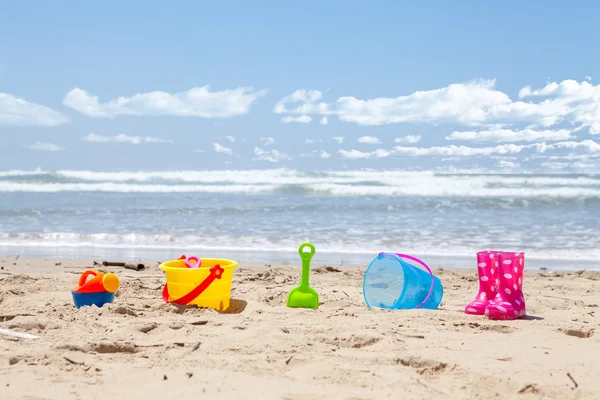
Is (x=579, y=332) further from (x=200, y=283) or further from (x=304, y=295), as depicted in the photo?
(x=200, y=283)

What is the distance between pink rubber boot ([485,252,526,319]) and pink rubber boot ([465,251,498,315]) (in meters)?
0.04

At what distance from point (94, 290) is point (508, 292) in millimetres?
2801

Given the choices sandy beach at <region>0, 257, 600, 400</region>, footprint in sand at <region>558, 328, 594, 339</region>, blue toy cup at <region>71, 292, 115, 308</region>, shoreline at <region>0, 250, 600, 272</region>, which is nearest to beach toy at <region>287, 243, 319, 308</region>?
sandy beach at <region>0, 257, 600, 400</region>

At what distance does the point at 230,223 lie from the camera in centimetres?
1112

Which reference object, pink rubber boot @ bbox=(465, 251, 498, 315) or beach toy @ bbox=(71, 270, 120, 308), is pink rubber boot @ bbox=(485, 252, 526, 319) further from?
beach toy @ bbox=(71, 270, 120, 308)

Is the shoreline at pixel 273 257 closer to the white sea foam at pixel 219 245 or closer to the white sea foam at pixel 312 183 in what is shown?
the white sea foam at pixel 219 245

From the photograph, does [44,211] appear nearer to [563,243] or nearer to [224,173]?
[563,243]

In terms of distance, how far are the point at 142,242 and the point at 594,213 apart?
403 inches

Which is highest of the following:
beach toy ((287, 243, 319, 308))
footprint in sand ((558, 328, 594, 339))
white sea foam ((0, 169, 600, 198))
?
white sea foam ((0, 169, 600, 198))

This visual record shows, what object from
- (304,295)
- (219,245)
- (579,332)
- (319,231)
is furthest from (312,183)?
(579,332)

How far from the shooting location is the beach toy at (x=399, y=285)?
438 cm

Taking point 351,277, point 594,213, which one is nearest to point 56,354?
point 351,277

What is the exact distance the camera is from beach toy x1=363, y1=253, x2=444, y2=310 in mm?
4375

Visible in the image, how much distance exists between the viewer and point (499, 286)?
4.08m
